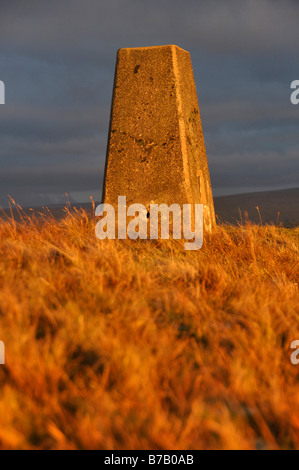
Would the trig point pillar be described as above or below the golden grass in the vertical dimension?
above

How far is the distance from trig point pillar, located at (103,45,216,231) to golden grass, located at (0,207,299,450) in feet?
7.17

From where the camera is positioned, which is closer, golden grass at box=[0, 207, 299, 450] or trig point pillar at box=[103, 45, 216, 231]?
golden grass at box=[0, 207, 299, 450]

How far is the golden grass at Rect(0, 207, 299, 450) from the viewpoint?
1.73m

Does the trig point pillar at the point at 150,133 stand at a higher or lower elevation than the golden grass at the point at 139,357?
higher

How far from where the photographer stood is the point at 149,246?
5.12 metres

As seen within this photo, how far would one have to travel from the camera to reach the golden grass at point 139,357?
1.73m

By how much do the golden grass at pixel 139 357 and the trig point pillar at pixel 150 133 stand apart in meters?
2.18

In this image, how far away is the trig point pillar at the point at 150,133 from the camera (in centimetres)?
561

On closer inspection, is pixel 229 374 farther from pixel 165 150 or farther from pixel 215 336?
pixel 165 150

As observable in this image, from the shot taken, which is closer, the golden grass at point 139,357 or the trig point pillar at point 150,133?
the golden grass at point 139,357

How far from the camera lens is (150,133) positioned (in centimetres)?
565

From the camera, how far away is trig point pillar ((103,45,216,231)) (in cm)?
561

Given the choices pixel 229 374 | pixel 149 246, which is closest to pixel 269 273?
pixel 149 246
